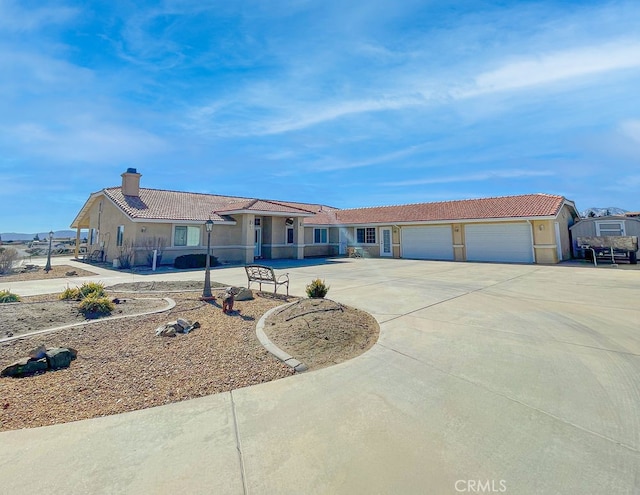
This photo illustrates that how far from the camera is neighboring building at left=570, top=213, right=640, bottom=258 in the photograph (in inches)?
779

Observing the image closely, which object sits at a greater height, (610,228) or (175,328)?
(610,228)

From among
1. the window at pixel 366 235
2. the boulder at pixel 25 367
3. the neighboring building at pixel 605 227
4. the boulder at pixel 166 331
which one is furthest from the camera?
the window at pixel 366 235

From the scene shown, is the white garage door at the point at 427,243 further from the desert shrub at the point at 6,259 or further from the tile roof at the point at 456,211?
the desert shrub at the point at 6,259

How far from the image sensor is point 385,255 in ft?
86.1

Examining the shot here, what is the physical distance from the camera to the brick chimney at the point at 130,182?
20172mm

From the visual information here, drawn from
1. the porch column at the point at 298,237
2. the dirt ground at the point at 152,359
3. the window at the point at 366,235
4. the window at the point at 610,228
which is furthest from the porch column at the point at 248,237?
the window at the point at 610,228

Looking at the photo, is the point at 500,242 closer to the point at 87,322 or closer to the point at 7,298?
the point at 87,322

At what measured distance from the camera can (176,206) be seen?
21.1 meters

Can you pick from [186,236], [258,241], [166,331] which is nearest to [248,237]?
[258,241]

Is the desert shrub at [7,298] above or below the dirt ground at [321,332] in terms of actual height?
above

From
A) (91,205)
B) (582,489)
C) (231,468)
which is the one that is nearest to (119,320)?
(231,468)

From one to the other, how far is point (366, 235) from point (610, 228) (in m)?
17.4

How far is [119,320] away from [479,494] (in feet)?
22.1

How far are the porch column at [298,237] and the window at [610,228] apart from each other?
2139 centimetres
